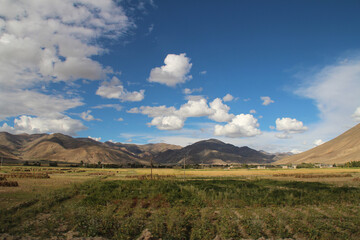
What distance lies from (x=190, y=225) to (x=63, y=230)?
865 cm

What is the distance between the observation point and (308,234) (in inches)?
610

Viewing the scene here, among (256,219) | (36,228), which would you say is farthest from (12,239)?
(256,219)

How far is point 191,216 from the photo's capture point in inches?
722

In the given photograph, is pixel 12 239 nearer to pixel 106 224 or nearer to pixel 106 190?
pixel 106 224

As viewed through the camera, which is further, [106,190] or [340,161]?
[340,161]

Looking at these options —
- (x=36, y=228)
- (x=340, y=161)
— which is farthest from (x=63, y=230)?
(x=340, y=161)

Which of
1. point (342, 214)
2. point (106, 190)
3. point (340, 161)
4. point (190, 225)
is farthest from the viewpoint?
point (340, 161)

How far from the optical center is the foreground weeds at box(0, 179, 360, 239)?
15493 mm

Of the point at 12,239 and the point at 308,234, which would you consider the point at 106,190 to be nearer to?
the point at 12,239

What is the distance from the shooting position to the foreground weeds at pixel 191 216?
15.5 meters

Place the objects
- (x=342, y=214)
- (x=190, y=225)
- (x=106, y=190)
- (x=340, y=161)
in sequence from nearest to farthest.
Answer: (x=190, y=225)
(x=342, y=214)
(x=106, y=190)
(x=340, y=161)

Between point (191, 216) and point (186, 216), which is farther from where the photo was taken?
point (191, 216)

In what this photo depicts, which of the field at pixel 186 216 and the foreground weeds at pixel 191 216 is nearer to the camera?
the field at pixel 186 216

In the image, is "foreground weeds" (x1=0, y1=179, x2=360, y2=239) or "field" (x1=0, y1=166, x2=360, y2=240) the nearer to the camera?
"field" (x1=0, y1=166, x2=360, y2=240)
